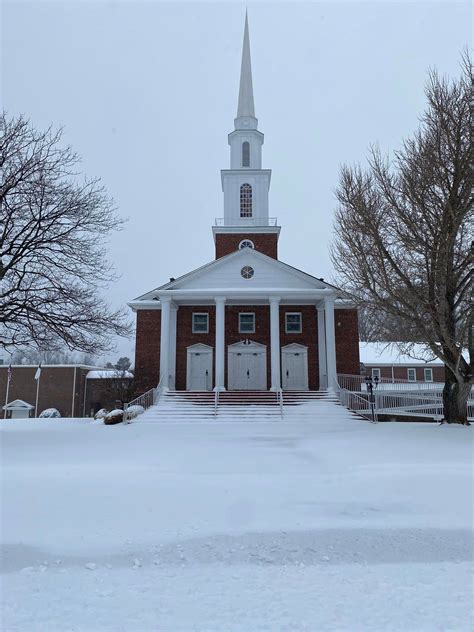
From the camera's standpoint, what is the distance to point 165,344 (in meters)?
23.4

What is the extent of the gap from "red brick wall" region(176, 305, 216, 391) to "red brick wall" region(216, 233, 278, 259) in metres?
5.10

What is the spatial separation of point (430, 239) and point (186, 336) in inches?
568

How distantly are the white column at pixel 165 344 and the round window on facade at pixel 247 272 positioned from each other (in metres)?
4.14

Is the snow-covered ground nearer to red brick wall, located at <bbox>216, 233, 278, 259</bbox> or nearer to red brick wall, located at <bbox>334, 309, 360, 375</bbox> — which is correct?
red brick wall, located at <bbox>334, 309, 360, 375</bbox>

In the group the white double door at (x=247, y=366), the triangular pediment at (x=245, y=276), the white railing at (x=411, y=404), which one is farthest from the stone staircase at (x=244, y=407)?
the triangular pediment at (x=245, y=276)

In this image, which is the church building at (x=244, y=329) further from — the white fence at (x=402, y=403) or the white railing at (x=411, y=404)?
A: the white railing at (x=411, y=404)

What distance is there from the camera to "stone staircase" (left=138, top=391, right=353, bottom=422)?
62.3ft

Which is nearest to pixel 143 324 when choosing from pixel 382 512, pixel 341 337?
pixel 341 337

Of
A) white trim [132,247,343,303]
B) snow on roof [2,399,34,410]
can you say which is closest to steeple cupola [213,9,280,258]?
white trim [132,247,343,303]

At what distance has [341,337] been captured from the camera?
84.6 ft

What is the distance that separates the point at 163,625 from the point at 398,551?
2.81m

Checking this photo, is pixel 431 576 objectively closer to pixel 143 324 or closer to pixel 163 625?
pixel 163 625

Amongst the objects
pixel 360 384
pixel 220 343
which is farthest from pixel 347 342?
pixel 220 343

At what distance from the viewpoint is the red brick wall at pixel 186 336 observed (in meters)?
25.6
